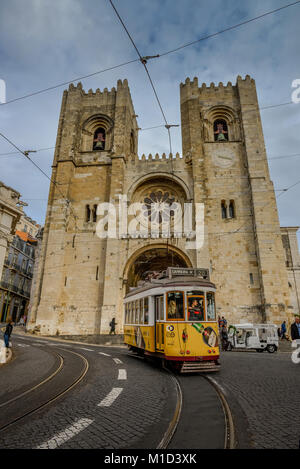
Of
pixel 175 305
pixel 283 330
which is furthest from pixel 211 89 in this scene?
pixel 175 305

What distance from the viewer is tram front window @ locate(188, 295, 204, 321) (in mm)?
6980

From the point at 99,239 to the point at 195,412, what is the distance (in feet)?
54.5

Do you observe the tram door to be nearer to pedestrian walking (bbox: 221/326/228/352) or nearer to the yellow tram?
the yellow tram

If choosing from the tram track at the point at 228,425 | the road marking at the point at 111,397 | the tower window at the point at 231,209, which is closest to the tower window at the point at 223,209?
the tower window at the point at 231,209

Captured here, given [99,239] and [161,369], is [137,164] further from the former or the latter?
[161,369]

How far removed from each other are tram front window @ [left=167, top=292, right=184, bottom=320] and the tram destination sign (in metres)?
0.89

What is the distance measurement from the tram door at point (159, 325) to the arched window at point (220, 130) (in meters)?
16.9

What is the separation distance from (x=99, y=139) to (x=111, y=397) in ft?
71.6

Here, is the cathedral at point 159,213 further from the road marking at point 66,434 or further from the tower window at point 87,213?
the road marking at point 66,434

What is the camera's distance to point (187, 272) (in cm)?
819

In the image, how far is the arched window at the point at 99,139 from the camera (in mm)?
22875

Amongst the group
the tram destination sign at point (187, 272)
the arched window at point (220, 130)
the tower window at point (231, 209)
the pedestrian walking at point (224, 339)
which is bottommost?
the pedestrian walking at point (224, 339)

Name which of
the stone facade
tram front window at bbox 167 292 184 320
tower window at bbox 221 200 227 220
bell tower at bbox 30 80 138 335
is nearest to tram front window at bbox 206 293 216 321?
tram front window at bbox 167 292 184 320

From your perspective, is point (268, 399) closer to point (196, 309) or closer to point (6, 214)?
point (196, 309)
